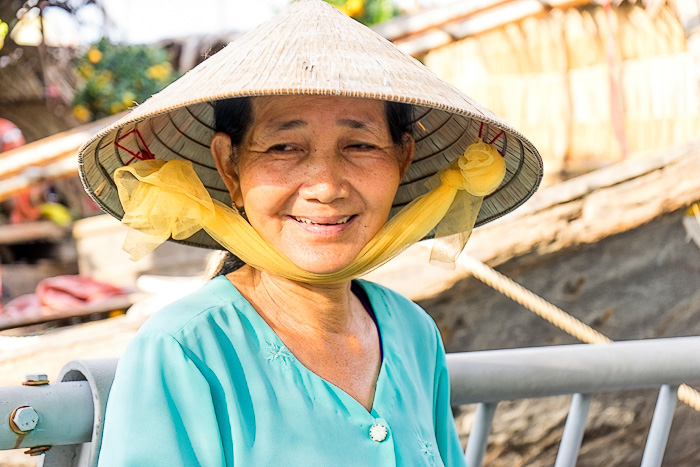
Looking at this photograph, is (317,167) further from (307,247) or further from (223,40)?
(223,40)

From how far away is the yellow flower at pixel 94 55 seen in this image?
29.5ft

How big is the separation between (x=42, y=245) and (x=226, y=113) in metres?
6.77

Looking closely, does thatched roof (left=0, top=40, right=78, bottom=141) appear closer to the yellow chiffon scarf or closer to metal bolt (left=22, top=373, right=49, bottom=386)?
the yellow chiffon scarf

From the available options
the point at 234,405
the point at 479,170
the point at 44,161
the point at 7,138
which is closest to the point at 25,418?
the point at 234,405

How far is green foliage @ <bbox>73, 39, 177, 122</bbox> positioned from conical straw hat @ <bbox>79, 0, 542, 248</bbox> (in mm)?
7830

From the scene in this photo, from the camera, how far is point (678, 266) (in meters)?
3.65

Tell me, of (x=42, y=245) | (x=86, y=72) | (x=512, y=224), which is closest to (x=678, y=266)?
(x=512, y=224)

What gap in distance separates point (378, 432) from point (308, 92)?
607 millimetres

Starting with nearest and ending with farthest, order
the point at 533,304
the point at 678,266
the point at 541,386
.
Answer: the point at 541,386, the point at 533,304, the point at 678,266

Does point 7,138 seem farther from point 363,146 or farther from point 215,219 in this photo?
point 363,146

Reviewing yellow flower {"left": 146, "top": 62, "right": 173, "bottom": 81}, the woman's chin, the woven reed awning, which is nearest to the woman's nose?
the woman's chin

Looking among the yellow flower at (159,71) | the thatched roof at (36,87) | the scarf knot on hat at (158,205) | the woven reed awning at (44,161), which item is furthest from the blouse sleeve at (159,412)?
the yellow flower at (159,71)

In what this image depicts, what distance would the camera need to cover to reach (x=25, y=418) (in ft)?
3.78

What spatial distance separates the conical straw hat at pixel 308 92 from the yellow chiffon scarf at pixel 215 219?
96 mm
